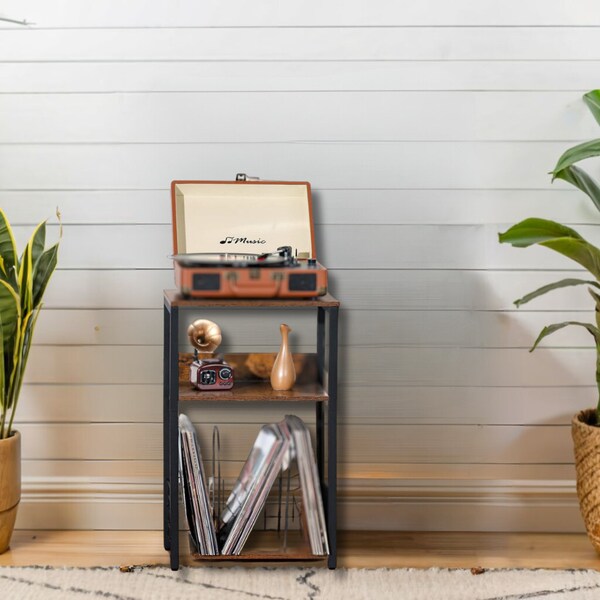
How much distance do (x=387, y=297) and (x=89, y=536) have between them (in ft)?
3.84

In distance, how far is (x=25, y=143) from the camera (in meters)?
2.50

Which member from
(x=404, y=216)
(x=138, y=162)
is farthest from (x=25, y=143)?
(x=404, y=216)

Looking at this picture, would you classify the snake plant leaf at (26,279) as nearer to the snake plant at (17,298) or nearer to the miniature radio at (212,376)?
the snake plant at (17,298)

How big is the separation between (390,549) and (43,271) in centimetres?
129

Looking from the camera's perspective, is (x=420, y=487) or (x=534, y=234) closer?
(x=534, y=234)

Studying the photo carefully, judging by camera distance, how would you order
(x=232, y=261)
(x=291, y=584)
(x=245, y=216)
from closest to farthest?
(x=232, y=261), (x=291, y=584), (x=245, y=216)

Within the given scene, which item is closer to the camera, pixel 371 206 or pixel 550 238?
pixel 550 238

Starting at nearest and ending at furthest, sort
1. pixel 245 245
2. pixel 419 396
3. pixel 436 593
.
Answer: pixel 436 593 → pixel 245 245 → pixel 419 396

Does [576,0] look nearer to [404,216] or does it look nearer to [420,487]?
[404,216]

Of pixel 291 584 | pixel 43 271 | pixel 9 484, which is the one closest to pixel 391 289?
pixel 291 584

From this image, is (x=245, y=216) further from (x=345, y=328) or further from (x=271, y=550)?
(x=271, y=550)

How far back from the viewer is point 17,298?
2.26m

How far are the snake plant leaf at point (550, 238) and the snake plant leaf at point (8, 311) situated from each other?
132 centimetres

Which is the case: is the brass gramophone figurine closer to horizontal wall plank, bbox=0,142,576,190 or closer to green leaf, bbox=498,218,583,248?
horizontal wall plank, bbox=0,142,576,190
